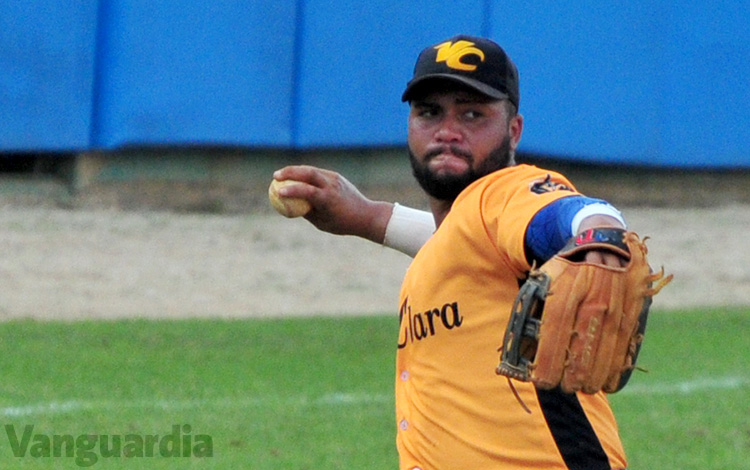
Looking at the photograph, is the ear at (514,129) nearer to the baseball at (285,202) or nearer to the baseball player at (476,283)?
the baseball player at (476,283)

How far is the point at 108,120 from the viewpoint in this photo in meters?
10.5

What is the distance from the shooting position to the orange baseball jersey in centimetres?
266

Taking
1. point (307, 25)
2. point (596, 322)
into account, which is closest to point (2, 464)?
point (596, 322)

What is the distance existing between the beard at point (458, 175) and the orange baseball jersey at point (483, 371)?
13 cm

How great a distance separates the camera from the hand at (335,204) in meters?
3.40

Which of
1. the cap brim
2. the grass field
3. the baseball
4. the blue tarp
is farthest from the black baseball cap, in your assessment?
the blue tarp

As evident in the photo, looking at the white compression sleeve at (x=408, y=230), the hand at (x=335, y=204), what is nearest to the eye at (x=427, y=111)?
the hand at (x=335, y=204)

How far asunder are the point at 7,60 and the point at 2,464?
548cm

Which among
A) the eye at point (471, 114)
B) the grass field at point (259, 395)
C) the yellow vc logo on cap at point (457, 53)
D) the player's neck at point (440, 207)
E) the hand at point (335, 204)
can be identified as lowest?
the grass field at point (259, 395)

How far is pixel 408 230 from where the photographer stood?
359cm

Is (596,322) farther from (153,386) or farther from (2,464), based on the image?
(153,386)

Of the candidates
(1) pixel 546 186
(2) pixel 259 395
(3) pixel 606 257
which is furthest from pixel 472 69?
(2) pixel 259 395

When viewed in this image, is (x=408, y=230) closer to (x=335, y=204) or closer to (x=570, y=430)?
(x=335, y=204)

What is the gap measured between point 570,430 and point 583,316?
53cm
